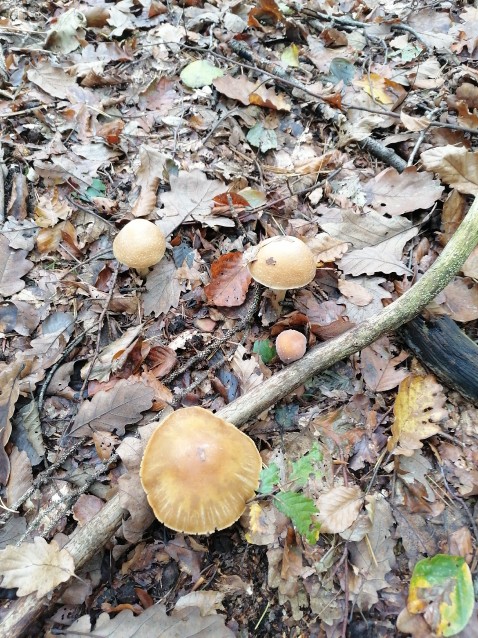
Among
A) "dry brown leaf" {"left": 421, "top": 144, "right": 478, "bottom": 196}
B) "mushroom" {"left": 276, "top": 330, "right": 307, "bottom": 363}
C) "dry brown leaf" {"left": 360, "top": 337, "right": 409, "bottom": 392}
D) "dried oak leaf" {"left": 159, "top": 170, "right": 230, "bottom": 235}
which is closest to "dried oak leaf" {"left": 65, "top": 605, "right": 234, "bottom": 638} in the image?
"mushroom" {"left": 276, "top": 330, "right": 307, "bottom": 363}

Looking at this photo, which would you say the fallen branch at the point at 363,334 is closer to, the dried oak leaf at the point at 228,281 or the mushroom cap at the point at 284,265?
the mushroom cap at the point at 284,265

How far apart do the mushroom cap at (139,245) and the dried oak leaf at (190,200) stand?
398 millimetres

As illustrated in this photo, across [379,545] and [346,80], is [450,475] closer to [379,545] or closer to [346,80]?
[379,545]

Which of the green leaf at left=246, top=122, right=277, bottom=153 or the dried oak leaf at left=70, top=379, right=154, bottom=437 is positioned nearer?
the dried oak leaf at left=70, top=379, right=154, bottom=437

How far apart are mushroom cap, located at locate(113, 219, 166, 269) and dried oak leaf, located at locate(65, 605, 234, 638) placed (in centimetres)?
249

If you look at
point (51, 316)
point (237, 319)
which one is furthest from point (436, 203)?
point (51, 316)

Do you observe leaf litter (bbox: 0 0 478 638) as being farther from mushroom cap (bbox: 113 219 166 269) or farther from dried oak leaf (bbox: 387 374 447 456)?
mushroom cap (bbox: 113 219 166 269)

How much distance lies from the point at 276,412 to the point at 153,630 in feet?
5.01

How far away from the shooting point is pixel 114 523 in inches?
98.8

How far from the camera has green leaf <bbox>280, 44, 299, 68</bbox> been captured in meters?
5.14

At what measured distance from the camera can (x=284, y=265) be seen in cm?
317

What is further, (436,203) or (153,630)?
(436,203)

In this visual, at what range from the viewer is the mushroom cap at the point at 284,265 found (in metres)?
3.17

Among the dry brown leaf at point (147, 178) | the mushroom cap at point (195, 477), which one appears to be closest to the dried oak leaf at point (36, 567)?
the mushroom cap at point (195, 477)
